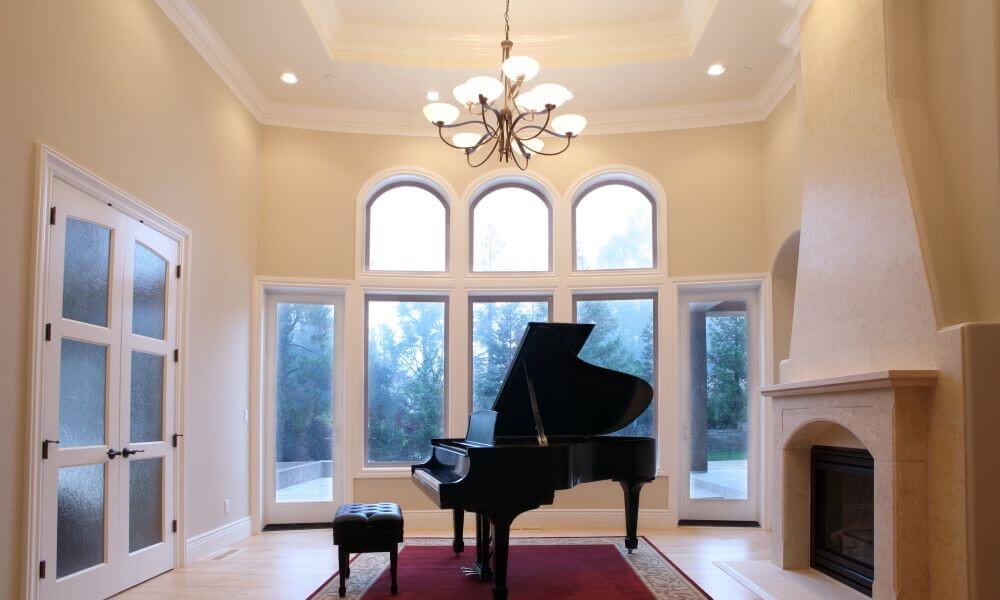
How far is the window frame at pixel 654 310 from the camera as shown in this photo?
7230mm

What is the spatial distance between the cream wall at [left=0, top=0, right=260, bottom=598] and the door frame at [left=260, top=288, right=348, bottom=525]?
0.33 meters

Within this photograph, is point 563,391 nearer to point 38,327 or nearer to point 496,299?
point 496,299

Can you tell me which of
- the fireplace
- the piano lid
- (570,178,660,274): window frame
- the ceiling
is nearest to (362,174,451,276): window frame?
the ceiling

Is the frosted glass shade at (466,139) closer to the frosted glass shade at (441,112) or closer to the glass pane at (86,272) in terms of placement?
the frosted glass shade at (441,112)

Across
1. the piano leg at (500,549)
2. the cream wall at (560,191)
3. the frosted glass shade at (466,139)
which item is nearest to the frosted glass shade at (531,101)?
the frosted glass shade at (466,139)

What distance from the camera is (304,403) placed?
7273 millimetres

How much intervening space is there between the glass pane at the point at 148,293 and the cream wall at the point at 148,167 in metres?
0.34

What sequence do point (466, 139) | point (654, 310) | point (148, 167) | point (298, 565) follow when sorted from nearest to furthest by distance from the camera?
point (148, 167) < point (466, 139) < point (298, 565) < point (654, 310)

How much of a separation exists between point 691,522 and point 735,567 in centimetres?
216

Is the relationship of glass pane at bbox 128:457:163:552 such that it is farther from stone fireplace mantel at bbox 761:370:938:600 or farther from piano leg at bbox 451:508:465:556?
stone fireplace mantel at bbox 761:370:938:600

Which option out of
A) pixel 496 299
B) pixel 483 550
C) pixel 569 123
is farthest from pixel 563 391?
pixel 496 299

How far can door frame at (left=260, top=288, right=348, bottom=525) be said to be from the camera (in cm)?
714

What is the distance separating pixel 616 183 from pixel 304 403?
3.57 meters

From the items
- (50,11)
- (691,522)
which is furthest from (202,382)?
(691,522)
